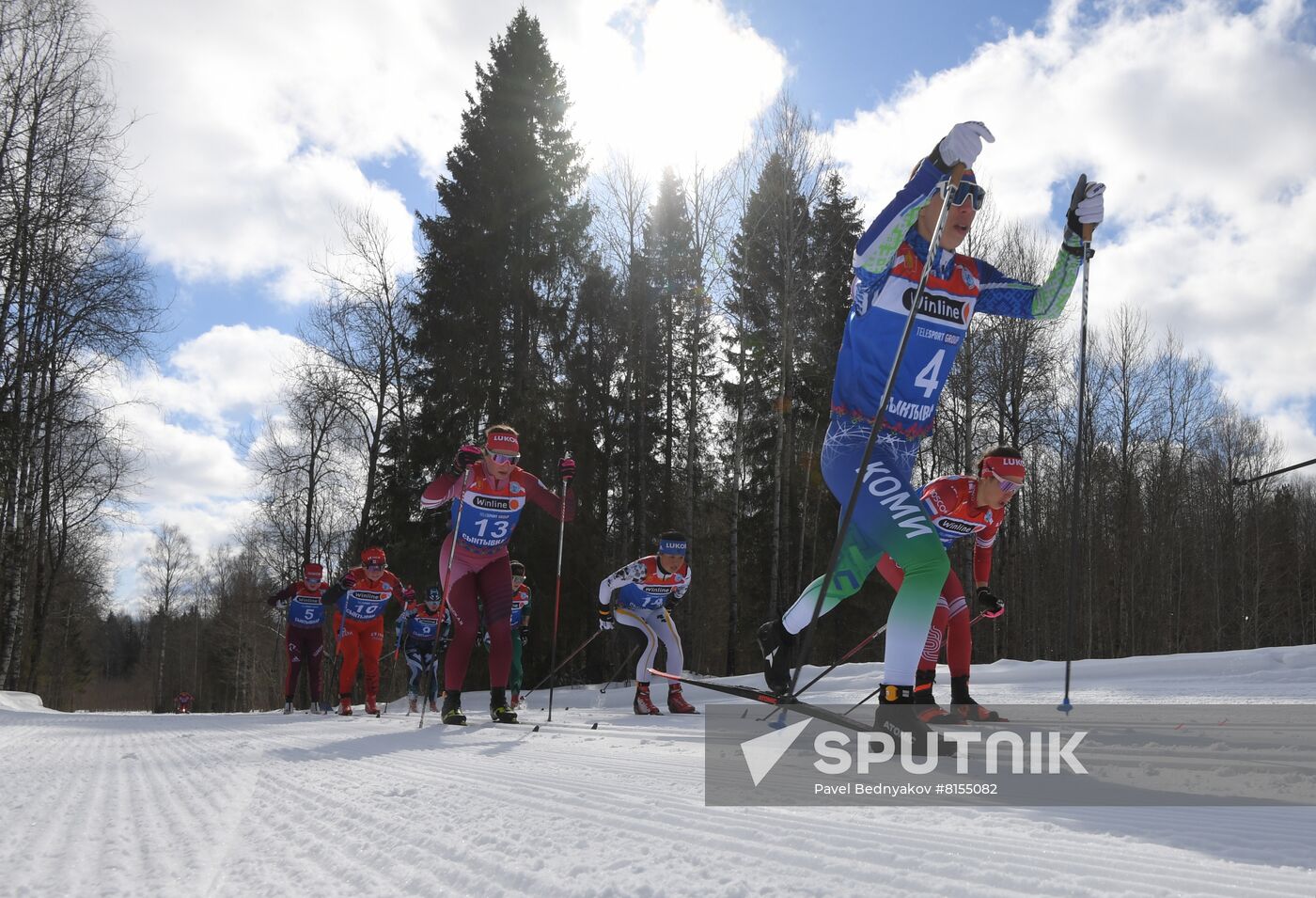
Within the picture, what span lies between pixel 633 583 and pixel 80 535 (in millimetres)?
25242

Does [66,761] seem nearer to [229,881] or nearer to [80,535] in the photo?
[229,881]

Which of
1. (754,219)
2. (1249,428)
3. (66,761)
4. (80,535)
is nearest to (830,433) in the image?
(66,761)

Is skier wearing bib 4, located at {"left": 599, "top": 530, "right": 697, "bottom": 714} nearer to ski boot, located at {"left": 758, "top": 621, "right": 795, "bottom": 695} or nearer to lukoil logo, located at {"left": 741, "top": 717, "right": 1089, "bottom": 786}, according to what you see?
ski boot, located at {"left": 758, "top": 621, "right": 795, "bottom": 695}

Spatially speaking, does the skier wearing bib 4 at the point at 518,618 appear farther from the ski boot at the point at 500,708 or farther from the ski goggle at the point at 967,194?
the ski goggle at the point at 967,194

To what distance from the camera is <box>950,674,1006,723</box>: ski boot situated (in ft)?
15.2

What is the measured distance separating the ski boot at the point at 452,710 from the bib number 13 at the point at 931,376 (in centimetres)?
416

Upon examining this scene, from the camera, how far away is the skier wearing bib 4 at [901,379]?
327 cm

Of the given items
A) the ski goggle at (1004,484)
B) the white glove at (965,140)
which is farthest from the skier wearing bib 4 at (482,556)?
the white glove at (965,140)

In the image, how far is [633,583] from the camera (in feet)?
29.0

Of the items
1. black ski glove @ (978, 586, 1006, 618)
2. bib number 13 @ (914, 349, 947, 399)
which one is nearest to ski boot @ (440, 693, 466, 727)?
black ski glove @ (978, 586, 1006, 618)

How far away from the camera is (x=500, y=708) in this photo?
20.5ft

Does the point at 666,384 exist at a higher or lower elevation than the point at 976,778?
higher

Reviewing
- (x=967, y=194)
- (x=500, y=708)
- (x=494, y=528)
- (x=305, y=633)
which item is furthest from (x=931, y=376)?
(x=305, y=633)

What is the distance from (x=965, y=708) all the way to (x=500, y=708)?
3.26 metres
